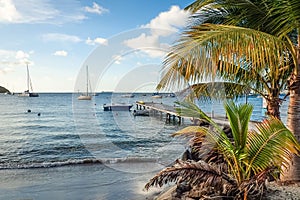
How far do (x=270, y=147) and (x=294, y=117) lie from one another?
53.1 inches

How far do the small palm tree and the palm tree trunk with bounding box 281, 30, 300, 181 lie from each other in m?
0.77

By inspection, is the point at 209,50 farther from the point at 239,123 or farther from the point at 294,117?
the point at 294,117

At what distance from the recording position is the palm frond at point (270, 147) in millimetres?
4461

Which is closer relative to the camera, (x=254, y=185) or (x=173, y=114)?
(x=254, y=185)

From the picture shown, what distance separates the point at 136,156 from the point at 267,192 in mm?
11245

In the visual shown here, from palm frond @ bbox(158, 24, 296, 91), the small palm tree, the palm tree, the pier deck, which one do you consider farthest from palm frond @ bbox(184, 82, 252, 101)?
palm frond @ bbox(158, 24, 296, 91)

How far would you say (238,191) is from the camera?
465 centimetres

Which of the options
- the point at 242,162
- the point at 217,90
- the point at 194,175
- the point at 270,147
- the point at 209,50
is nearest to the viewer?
the point at 209,50

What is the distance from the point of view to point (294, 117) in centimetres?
541

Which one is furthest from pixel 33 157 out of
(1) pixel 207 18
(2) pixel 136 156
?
(1) pixel 207 18

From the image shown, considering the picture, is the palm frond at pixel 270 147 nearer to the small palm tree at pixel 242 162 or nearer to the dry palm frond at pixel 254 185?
the small palm tree at pixel 242 162

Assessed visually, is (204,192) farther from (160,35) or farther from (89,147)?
(89,147)

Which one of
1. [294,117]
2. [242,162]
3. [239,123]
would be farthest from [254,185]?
[294,117]

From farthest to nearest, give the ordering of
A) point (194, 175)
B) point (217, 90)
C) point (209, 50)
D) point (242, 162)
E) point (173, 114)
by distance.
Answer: point (173, 114), point (217, 90), point (242, 162), point (194, 175), point (209, 50)
